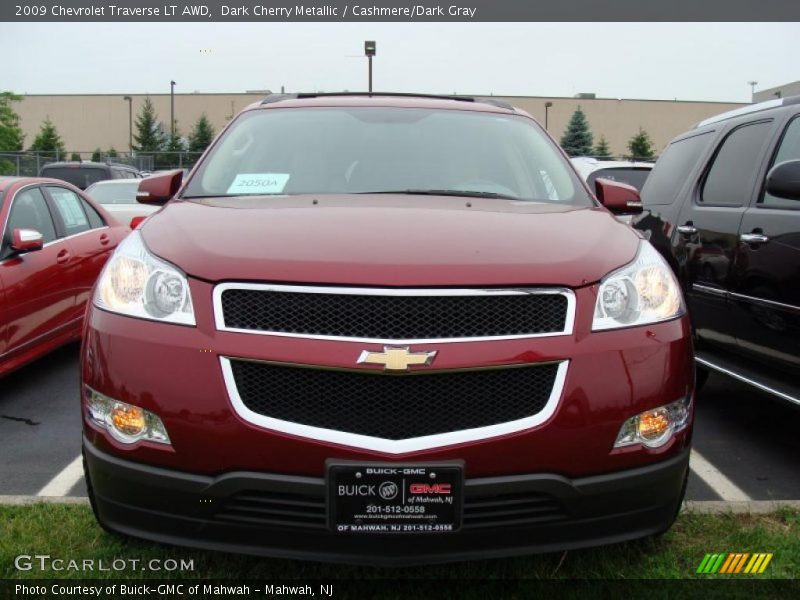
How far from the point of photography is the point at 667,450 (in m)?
2.27

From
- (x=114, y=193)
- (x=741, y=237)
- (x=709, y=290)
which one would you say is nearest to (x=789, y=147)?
(x=741, y=237)

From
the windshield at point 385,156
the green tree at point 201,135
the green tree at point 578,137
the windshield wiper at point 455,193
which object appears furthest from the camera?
the green tree at point 201,135

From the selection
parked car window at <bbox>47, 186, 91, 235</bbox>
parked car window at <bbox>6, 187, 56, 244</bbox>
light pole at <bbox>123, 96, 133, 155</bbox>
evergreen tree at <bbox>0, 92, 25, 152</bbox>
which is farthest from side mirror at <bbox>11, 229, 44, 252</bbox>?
Result: light pole at <bbox>123, 96, 133, 155</bbox>

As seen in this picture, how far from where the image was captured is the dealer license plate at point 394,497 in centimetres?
203

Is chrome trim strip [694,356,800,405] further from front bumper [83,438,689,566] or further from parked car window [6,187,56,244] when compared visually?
parked car window [6,187,56,244]

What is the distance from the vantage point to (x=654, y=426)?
2238 mm

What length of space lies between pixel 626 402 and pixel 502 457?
417 mm

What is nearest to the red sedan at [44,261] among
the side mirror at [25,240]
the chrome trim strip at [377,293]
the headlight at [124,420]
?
the side mirror at [25,240]

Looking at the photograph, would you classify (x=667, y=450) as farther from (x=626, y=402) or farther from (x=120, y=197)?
(x=120, y=197)

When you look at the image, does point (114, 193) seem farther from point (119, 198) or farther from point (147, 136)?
point (147, 136)

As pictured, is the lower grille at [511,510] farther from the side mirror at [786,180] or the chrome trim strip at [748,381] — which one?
the side mirror at [786,180]

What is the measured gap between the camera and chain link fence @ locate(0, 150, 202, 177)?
34.8 metres

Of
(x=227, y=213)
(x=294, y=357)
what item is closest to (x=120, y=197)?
(x=227, y=213)

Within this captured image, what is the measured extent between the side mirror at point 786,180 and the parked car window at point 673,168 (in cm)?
145
